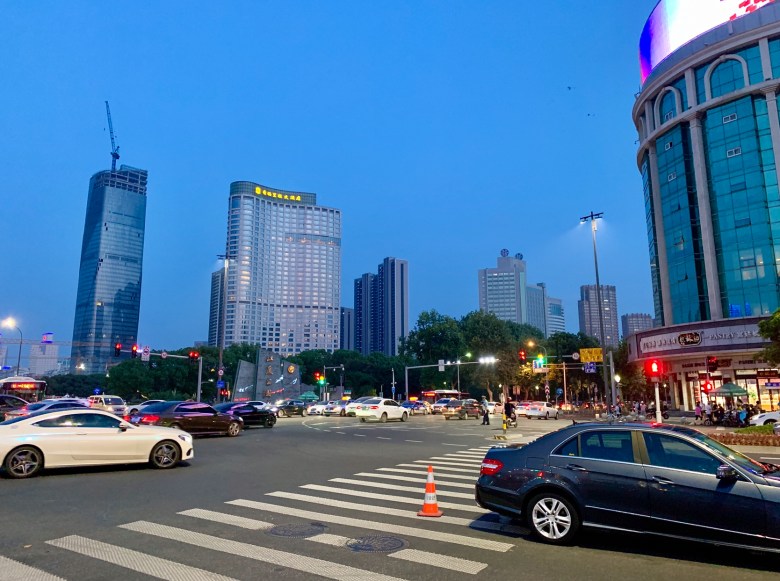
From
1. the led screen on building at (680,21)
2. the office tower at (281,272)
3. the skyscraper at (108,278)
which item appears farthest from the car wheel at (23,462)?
the skyscraper at (108,278)

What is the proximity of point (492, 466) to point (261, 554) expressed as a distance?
323cm

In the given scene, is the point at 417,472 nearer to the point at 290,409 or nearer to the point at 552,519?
the point at 552,519

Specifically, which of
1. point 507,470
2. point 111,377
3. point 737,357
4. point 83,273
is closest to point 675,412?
point 737,357

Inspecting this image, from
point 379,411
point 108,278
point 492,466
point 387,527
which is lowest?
point 387,527

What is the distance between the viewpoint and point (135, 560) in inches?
237

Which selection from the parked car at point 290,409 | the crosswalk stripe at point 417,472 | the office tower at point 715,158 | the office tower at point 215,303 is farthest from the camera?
the office tower at point 215,303

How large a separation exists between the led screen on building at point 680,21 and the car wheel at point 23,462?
60302 mm

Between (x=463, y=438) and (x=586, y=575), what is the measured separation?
18153mm

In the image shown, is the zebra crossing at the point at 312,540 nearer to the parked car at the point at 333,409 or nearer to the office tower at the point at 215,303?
the parked car at the point at 333,409

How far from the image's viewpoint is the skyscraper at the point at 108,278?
547ft

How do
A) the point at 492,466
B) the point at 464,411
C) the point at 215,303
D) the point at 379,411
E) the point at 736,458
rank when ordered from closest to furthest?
1. the point at 736,458
2. the point at 492,466
3. the point at 379,411
4. the point at 464,411
5. the point at 215,303

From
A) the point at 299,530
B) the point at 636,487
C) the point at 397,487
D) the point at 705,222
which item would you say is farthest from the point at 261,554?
the point at 705,222

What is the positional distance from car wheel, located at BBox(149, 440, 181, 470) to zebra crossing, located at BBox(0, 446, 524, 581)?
4.58 m

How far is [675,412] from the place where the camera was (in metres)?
48.8
